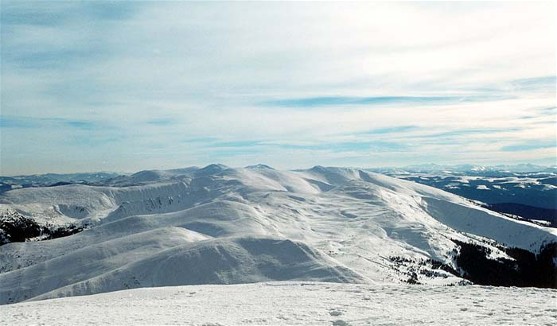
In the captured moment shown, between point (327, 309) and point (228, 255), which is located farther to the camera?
point (228, 255)

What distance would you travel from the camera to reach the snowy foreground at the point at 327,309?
20875 millimetres

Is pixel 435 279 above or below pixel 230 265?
below

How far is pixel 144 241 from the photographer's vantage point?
117 metres

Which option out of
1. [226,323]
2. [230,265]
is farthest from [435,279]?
[226,323]

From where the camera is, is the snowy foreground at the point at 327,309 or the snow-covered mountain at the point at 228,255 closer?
the snowy foreground at the point at 327,309

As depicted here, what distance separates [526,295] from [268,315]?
15299mm

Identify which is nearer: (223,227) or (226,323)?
(226,323)

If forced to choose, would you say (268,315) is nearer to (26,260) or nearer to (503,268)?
(26,260)

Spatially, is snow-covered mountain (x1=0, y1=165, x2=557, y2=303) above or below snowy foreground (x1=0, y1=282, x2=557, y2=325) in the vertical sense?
below

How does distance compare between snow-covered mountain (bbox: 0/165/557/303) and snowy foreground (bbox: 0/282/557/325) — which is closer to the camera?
snowy foreground (bbox: 0/282/557/325)

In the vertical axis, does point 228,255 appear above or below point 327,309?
below

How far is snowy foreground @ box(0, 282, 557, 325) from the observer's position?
2088cm

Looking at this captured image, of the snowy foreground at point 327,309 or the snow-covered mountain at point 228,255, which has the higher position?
the snowy foreground at point 327,309

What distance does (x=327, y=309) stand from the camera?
2386 centimetres
